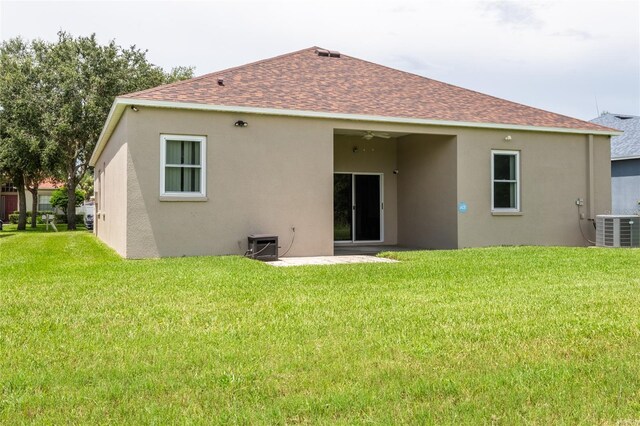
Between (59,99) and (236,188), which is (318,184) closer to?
(236,188)

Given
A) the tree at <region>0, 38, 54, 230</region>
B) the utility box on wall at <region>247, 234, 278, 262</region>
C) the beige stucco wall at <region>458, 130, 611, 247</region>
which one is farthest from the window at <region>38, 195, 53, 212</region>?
the beige stucco wall at <region>458, 130, 611, 247</region>

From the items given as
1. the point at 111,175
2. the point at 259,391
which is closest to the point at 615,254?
the point at 259,391

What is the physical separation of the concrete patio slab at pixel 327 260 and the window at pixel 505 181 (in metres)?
4.32

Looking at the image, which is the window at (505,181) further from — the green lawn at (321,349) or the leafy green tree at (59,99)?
the leafy green tree at (59,99)

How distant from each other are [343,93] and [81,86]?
62.1 ft

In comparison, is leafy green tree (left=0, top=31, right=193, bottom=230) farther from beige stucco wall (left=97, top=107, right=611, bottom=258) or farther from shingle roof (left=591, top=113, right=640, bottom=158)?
shingle roof (left=591, top=113, right=640, bottom=158)

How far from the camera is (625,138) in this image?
2338 centimetres

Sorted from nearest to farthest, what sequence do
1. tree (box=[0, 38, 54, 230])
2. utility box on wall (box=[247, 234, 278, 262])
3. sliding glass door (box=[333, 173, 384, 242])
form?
utility box on wall (box=[247, 234, 278, 262]) → sliding glass door (box=[333, 173, 384, 242]) → tree (box=[0, 38, 54, 230])

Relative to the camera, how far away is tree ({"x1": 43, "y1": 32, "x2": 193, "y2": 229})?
26859 mm

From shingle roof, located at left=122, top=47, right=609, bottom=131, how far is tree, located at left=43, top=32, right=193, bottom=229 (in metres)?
15.1

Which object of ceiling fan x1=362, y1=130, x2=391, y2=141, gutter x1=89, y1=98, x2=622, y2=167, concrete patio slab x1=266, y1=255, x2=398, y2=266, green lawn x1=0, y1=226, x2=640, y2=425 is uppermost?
gutter x1=89, y1=98, x2=622, y2=167

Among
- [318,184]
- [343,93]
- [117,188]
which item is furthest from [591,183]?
[117,188]

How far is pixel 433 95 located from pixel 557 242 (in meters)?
5.26

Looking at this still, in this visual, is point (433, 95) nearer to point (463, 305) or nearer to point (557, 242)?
point (557, 242)
